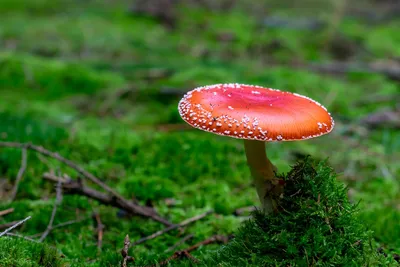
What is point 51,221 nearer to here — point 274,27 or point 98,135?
point 98,135

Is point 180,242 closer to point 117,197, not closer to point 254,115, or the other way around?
point 117,197

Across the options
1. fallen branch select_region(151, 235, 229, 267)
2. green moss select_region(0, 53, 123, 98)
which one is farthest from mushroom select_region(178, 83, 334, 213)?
green moss select_region(0, 53, 123, 98)

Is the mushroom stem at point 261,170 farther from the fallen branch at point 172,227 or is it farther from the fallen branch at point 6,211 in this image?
the fallen branch at point 6,211

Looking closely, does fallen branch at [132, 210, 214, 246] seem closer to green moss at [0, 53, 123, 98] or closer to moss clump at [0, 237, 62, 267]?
moss clump at [0, 237, 62, 267]

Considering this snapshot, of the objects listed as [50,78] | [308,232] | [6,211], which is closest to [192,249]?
[308,232]

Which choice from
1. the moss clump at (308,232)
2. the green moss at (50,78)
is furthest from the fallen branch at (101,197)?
the green moss at (50,78)

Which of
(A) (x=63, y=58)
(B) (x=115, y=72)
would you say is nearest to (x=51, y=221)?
(B) (x=115, y=72)

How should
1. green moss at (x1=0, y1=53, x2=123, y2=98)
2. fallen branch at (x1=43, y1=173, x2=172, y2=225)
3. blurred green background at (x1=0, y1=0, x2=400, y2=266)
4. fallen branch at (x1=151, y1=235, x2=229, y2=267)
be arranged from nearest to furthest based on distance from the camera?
fallen branch at (x1=151, y1=235, x2=229, y2=267), fallen branch at (x1=43, y1=173, x2=172, y2=225), blurred green background at (x1=0, y1=0, x2=400, y2=266), green moss at (x1=0, y1=53, x2=123, y2=98)
